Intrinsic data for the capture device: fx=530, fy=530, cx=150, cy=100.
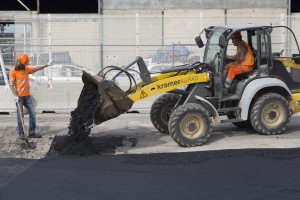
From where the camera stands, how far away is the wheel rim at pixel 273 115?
10.4 m

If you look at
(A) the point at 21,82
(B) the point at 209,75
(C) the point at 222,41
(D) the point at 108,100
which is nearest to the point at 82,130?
(D) the point at 108,100

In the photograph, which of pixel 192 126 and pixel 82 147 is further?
pixel 192 126

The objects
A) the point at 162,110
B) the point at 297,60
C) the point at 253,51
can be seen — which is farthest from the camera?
the point at 162,110

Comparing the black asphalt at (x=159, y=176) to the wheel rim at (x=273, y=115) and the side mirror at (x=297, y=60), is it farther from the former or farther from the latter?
the side mirror at (x=297, y=60)

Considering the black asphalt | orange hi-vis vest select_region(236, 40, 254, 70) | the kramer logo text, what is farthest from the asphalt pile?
orange hi-vis vest select_region(236, 40, 254, 70)

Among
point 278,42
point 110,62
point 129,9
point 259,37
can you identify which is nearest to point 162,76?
point 259,37

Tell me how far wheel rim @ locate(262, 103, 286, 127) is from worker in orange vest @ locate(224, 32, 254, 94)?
0.84 meters

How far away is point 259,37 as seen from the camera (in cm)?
1037

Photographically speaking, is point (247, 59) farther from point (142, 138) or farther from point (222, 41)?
point (142, 138)

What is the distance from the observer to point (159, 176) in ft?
25.4

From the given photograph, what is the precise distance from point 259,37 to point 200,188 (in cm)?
431

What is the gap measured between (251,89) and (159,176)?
3.29 meters

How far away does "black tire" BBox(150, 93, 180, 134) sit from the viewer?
36.1ft

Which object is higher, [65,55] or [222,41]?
[222,41]
